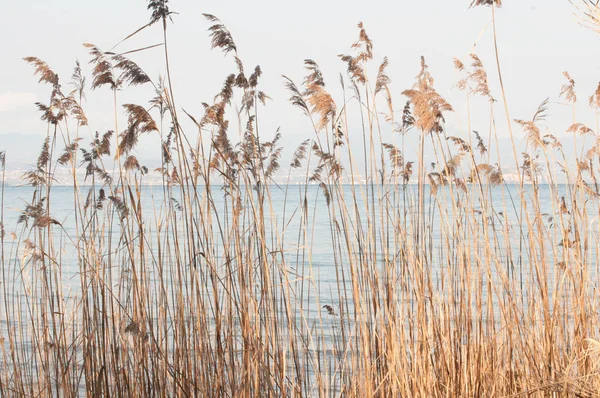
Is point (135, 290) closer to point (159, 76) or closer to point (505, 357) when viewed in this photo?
point (159, 76)

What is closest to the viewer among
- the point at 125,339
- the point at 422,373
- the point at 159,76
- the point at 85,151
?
the point at 159,76

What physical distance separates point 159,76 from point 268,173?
78 cm

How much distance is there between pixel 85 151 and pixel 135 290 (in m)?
1.01

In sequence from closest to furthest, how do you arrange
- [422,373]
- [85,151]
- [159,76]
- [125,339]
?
1. [159,76]
2. [422,373]
3. [125,339]
4. [85,151]

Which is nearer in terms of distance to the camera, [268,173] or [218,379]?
[218,379]

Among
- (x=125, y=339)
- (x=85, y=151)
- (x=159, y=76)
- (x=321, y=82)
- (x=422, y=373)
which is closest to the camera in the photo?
(x=159, y=76)

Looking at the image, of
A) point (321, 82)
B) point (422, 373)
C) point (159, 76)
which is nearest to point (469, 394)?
point (422, 373)

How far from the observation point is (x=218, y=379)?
2.96 meters

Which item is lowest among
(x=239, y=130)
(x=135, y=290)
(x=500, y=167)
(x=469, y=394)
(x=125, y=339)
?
(x=469, y=394)

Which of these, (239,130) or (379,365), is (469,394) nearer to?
(379,365)

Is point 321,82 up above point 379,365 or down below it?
above

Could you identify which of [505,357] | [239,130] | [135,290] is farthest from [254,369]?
[505,357]

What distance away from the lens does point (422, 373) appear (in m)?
2.92

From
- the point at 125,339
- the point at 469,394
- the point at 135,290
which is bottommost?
the point at 469,394
